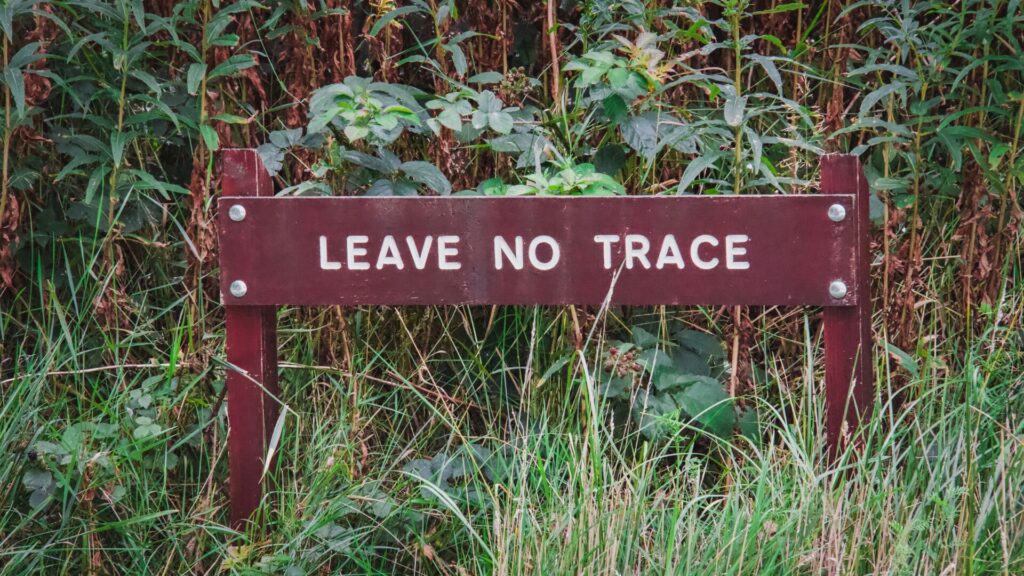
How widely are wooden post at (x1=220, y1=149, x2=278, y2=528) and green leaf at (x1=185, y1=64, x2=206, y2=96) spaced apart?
1.84 ft

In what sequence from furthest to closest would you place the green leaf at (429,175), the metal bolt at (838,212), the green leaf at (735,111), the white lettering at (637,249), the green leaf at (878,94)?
the green leaf at (429,175)
the green leaf at (878,94)
the green leaf at (735,111)
the white lettering at (637,249)
the metal bolt at (838,212)

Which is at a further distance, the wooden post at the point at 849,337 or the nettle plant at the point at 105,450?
the nettle plant at the point at 105,450

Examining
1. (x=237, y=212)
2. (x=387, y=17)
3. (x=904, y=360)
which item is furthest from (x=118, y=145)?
(x=904, y=360)

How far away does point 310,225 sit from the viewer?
2453mm

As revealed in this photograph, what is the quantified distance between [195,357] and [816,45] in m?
2.29

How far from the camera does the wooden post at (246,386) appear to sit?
2.49 meters

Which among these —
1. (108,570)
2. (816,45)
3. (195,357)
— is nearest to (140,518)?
(108,570)

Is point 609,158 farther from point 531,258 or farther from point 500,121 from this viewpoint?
point 531,258

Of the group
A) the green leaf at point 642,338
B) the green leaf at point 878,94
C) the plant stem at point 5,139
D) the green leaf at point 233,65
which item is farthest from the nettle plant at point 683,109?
the plant stem at point 5,139

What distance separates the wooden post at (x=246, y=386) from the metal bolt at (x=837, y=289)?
1304mm

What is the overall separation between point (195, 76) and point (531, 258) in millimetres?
1222

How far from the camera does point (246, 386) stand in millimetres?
2502

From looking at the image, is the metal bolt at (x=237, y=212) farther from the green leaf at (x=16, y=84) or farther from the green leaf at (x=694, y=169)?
the green leaf at (x=694, y=169)

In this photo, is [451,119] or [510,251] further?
[451,119]
